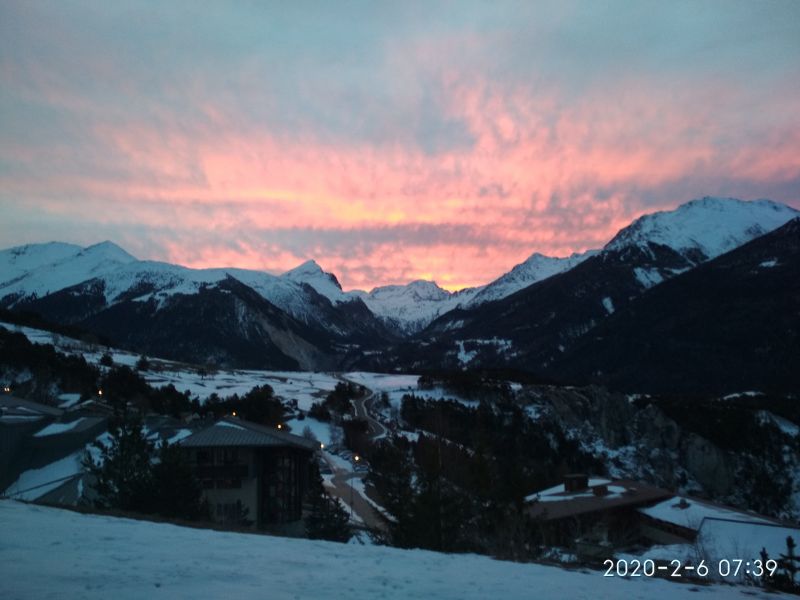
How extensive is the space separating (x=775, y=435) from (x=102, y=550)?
4198 inches

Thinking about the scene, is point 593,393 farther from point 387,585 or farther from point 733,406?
point 387,585

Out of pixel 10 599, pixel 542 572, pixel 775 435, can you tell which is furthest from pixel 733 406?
pixel 10 599

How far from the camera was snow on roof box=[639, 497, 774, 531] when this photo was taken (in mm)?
37719

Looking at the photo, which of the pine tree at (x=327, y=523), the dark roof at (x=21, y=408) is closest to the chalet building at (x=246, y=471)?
the pine tree at (x=327, y=523)

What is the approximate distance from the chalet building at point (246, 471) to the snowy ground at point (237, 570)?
85.5 ft

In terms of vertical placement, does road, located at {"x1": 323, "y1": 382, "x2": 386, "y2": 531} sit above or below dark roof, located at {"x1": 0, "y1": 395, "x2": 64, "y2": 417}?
below

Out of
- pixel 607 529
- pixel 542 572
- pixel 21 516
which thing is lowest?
pixel 607 529

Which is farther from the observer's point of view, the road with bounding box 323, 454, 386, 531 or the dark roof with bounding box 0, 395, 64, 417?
the road with bounding box 323, 454, 386, 531

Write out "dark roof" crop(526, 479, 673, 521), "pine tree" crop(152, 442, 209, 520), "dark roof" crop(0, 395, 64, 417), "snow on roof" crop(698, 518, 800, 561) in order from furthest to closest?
"dark roof" crop(0, 395, 64, 417), "dark roof" crop(526, 479, 673, 521), "snow on roof" crop(698, 518, 800, 561), "pine tree" crop(152, 442, 209, 520)

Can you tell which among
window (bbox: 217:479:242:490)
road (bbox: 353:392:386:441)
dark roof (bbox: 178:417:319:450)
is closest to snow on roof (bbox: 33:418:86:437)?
dark roof (bbox: 178:417:319:450)

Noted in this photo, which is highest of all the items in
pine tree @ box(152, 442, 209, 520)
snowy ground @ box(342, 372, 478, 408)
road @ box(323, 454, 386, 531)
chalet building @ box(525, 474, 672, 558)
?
snowy ground @ box(342, 372, 478, 408)

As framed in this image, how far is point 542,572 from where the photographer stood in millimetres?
12555

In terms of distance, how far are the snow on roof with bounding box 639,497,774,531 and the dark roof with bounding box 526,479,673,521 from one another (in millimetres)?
1339

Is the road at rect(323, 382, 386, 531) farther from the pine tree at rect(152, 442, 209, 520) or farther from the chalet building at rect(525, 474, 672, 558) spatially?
the pine tree at rect(152, 442, 209, 520)
